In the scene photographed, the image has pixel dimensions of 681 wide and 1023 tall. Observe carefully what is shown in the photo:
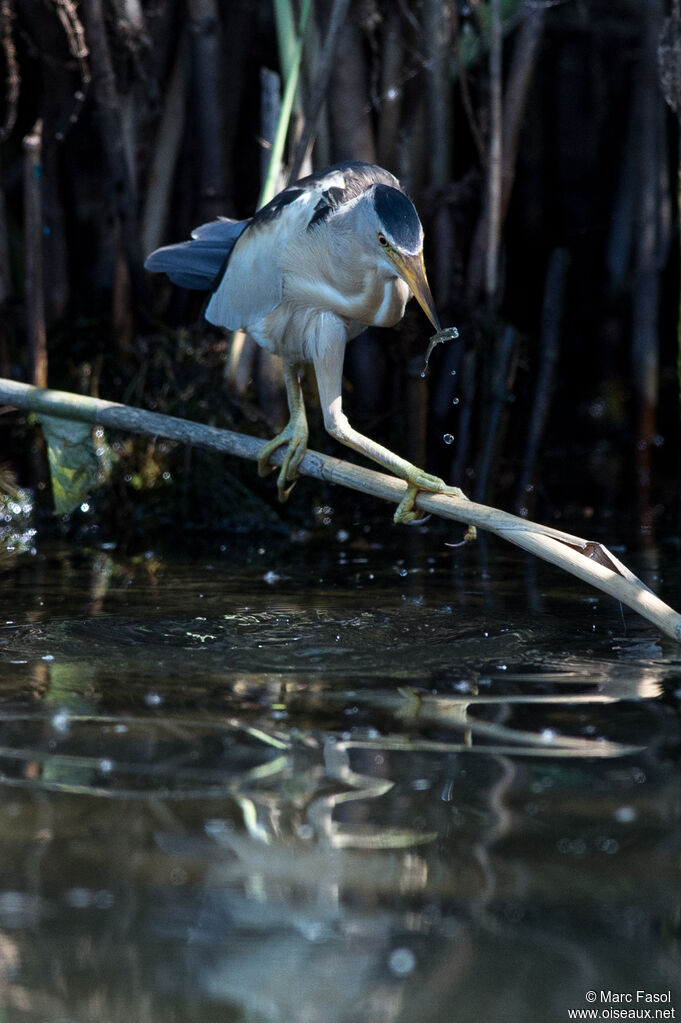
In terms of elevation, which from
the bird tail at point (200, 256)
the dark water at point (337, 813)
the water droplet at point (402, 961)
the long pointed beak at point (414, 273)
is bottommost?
the water droplet at point (402, 961)

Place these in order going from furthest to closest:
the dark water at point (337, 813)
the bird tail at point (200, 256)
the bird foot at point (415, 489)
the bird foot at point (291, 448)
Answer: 1. the bird tail at point (200, 256)
2. the bird foot at point (291, 448)
3. the bird foot at point (415, 489)
4. the dark water at point (337, 813)

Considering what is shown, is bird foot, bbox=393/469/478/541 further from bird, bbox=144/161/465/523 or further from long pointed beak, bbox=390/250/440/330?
long pointed beak, bbox=390/250/440/330

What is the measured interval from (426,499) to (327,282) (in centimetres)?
69

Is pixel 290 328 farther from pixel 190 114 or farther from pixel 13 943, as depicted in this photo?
pixel 190 114

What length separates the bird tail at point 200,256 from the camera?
4.04 m

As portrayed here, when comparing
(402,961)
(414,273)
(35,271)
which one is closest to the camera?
(402,961)

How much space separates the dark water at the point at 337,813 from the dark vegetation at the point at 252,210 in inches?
81.2

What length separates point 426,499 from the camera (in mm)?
3227

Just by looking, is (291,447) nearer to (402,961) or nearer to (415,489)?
(415,489)

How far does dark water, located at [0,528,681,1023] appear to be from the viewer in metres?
1.65

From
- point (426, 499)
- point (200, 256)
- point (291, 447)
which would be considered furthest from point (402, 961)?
point (200, 256)

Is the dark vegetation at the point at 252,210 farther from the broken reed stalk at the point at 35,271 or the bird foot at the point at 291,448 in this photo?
the bird foot at the point at 291,448

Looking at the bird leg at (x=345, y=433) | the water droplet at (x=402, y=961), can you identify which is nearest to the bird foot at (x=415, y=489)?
the bird leg at (x=345, y=433)

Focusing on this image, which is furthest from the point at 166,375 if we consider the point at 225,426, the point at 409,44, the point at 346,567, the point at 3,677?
the point at 3,677
